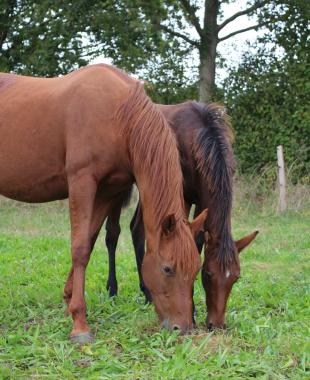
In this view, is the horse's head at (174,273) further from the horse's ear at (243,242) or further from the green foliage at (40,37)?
the green foliage at (40,37)

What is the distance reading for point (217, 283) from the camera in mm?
4125

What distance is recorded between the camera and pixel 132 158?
4.16m

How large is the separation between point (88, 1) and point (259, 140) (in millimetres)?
5172

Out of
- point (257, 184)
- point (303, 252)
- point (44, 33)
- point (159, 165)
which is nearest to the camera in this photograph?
point (159, 165)

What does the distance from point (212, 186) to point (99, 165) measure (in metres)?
0.92

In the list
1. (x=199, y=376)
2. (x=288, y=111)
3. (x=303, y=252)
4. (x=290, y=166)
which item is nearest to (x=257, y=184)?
(x=290, y=166)

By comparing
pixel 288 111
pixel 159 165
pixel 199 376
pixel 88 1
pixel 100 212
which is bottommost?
pixel 199 376

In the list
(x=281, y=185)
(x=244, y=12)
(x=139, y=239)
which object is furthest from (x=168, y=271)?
(x=244, y=12)

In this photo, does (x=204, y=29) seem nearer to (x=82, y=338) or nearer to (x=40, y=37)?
(x=40, y=37)

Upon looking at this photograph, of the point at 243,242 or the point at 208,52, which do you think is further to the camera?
the point at 208,52

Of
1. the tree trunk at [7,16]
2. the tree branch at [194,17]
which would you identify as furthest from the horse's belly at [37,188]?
the tree trunk at [7,16]

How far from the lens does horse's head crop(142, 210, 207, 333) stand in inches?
150

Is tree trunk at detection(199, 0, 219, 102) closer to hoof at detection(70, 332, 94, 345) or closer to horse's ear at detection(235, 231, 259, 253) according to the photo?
horse's ear at detection(235, 231, 259, 253)

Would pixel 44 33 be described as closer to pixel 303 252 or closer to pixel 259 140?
pixel 259 140
